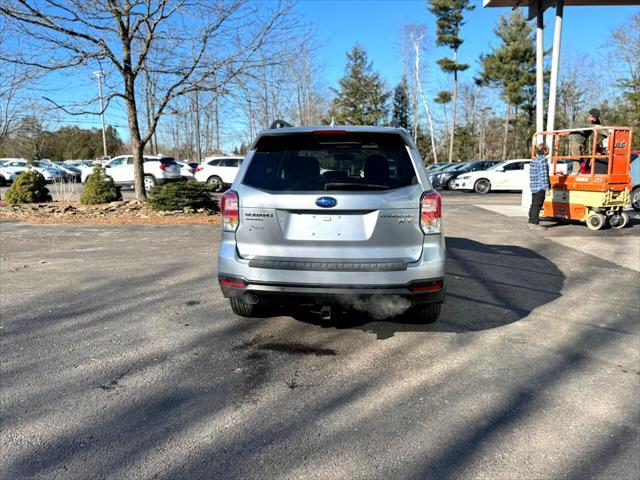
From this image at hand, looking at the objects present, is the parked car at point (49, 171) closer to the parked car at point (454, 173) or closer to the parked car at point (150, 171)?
the parked car at point (150, 171)

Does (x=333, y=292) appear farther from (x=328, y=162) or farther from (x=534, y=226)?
(x=534, y=226)

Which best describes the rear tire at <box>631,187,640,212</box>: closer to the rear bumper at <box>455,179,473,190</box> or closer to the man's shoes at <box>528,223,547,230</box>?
the man's shoes at <box>528,223,547,230</box>

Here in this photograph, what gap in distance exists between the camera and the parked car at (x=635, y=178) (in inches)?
567

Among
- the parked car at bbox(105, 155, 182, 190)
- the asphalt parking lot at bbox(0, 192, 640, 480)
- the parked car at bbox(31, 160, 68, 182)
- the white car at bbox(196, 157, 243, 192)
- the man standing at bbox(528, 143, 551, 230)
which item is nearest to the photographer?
the asphalt parking lot at bbox(0, 192, 640, 480)

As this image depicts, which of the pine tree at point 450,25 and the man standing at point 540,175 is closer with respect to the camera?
the man standing at point 540,175

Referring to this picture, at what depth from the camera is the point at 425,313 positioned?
417 cm

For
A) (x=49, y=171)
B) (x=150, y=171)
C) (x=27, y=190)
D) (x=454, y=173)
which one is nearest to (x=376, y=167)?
(x=27, y=190)

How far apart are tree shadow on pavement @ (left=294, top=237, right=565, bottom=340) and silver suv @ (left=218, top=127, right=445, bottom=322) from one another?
1.52ft

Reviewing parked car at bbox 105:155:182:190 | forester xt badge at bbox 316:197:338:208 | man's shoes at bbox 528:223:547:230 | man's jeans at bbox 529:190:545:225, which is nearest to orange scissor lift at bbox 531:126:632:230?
man's shoes at bbox 528:223:547:230

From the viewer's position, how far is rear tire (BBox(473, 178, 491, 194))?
900 inches

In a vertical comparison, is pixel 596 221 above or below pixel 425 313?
above

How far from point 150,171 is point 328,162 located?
19812 mm

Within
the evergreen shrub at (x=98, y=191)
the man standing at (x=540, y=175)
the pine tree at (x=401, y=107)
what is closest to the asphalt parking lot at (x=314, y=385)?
the man standing at (x=540, y=175)

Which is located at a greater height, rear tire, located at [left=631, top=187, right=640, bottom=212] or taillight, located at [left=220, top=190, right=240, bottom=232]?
taillight, located at [left=220, top=190, right=240, bottom=232]
